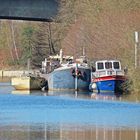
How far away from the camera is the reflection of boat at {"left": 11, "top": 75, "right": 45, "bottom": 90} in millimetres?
70688

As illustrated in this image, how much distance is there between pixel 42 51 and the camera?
334 ft

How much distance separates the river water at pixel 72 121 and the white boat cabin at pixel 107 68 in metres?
15.1

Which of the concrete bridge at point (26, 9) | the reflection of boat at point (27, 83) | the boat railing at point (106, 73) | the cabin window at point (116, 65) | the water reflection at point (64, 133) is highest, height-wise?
the concrete bridge at point (26, 9)

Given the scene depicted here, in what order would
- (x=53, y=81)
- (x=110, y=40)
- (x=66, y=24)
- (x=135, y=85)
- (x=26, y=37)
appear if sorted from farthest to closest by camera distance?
(x=26, y=37)
(x=66, y=24)
(x=53, y=81)
(x=110, y=40)
(x=135, y=85)

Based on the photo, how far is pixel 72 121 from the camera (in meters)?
32.4

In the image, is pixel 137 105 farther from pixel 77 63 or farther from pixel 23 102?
pixel 77 63

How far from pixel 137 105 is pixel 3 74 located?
79269mm

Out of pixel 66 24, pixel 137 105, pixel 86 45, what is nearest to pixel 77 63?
pixel 86 45

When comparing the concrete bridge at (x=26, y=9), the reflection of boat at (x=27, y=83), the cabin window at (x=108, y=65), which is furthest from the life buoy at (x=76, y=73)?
the concrete bridge at (x=26, y=9)

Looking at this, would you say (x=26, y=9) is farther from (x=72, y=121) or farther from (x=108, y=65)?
(x=72, y=121)

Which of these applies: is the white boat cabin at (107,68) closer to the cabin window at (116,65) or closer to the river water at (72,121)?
the cabin window at (116,65)

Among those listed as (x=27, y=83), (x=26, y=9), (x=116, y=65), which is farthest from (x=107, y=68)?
(x=26, y=9)

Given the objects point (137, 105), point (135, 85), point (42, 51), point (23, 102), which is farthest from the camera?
point (42, 51)

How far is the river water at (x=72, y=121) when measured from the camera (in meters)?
27.4
